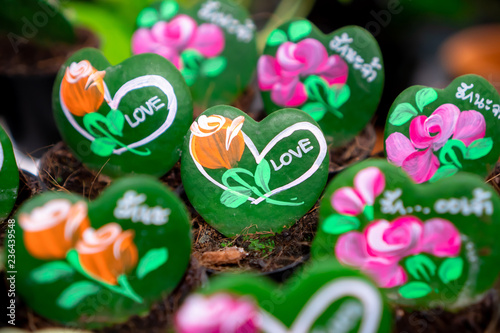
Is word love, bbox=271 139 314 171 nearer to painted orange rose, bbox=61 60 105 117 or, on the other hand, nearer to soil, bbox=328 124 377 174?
soil, bbox=328 124 377 174

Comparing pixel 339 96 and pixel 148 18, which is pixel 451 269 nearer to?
pixel 339 96

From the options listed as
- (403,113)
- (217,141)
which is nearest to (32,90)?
(217,141)

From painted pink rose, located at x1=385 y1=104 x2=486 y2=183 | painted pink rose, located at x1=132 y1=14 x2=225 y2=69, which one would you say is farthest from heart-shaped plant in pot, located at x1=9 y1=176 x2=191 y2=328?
painted pink rose, located at x1=132 y1=14 x2=225 y2=69

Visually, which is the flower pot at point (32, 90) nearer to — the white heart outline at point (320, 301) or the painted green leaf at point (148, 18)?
the painted green leaf at point (148, 18)

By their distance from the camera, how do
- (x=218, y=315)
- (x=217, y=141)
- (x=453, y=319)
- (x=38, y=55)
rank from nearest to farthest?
(x=218, y=315), (x=453, y=319), (x=217, y=141), (x=38, y=55)

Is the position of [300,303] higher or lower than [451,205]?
lower

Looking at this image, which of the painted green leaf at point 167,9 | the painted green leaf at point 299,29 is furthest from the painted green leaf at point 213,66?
the painted green leaf at point 299,29
